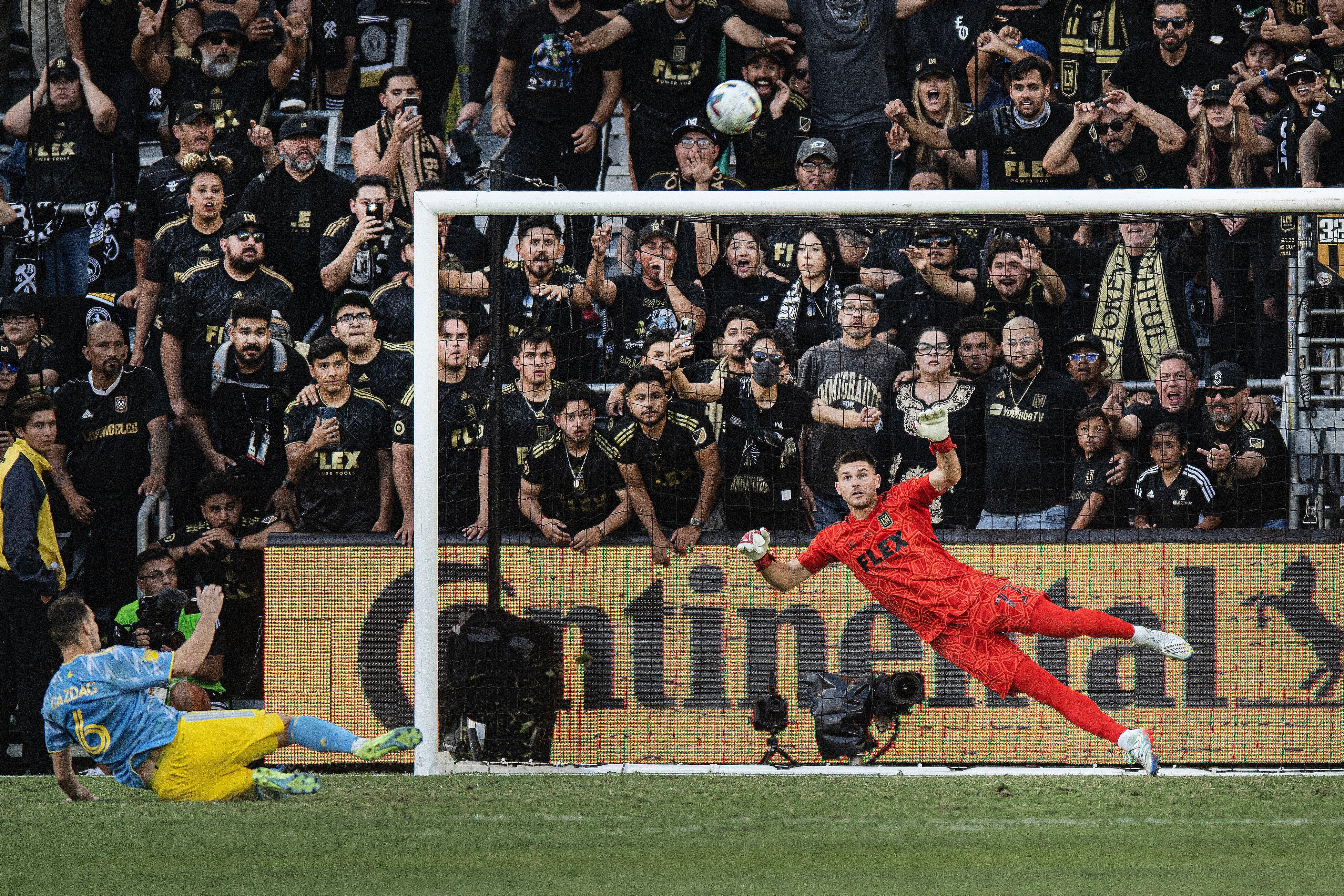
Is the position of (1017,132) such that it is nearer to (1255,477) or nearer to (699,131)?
(699,131)

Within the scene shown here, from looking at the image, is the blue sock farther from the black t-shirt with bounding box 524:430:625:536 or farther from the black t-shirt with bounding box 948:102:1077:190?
the black t-shirt with bounding box 948:102:1077:190

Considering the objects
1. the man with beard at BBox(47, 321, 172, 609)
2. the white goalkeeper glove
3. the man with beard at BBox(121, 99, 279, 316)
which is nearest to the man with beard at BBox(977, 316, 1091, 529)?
the white goalkeeper glove

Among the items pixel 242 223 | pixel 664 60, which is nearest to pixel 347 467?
pixel 242 223

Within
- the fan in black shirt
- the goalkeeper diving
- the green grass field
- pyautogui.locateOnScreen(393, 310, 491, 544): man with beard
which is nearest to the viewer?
the green grass field

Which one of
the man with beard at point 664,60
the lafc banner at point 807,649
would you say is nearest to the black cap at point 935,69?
the man with beard at point 664,60

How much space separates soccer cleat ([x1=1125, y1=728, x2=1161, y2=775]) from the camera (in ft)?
20.2

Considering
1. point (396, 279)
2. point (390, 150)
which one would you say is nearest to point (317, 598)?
point (396, 279)

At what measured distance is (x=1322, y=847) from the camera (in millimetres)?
4770

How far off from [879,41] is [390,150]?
11.4 ft

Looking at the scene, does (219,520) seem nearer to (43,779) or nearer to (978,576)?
(43,779)

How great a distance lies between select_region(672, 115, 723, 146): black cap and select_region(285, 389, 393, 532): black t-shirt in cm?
279

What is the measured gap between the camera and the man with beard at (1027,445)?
7914 mm

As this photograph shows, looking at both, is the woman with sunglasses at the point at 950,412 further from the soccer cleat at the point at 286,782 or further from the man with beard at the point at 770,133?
the soccer cleat at the point at 286,782

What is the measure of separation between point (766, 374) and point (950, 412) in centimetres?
107
